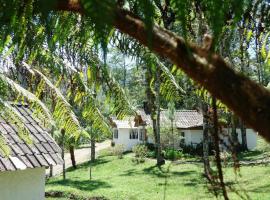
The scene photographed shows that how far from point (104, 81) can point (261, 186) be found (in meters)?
16.4

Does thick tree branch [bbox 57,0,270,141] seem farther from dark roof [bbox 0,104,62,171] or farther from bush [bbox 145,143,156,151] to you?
bush [bbox 145,143,156,151]

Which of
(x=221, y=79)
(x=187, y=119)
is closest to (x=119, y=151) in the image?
(x=187, y=119)

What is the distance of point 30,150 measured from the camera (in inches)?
332

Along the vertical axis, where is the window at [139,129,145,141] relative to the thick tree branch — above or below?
above

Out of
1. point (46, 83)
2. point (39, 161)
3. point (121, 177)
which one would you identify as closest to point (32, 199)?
point (39, 161)

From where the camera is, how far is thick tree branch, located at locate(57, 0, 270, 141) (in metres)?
0.87

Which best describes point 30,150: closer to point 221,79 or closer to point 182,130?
point 221,79

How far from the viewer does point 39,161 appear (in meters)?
8.23

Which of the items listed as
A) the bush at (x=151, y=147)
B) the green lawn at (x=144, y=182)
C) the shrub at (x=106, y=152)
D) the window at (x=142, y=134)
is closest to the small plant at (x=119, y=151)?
the shrub at (x=106, y=152)

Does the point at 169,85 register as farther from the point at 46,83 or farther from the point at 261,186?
A: the point at 261,186

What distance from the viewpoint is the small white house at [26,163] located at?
313 inches

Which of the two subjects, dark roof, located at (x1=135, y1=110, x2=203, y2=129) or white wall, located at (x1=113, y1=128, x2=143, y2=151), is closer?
dark roof, located at (x1=135, y1=110, x2=203, y2=129)

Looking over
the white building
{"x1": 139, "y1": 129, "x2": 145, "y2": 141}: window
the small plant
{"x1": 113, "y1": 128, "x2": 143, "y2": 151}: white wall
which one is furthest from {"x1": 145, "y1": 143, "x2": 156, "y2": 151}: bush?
{"x1": 113, "y1": 128, "x2": 143, "y2": 151}: white wall

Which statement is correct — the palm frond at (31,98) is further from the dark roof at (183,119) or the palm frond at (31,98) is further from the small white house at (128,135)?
the small white house at (128,135)
